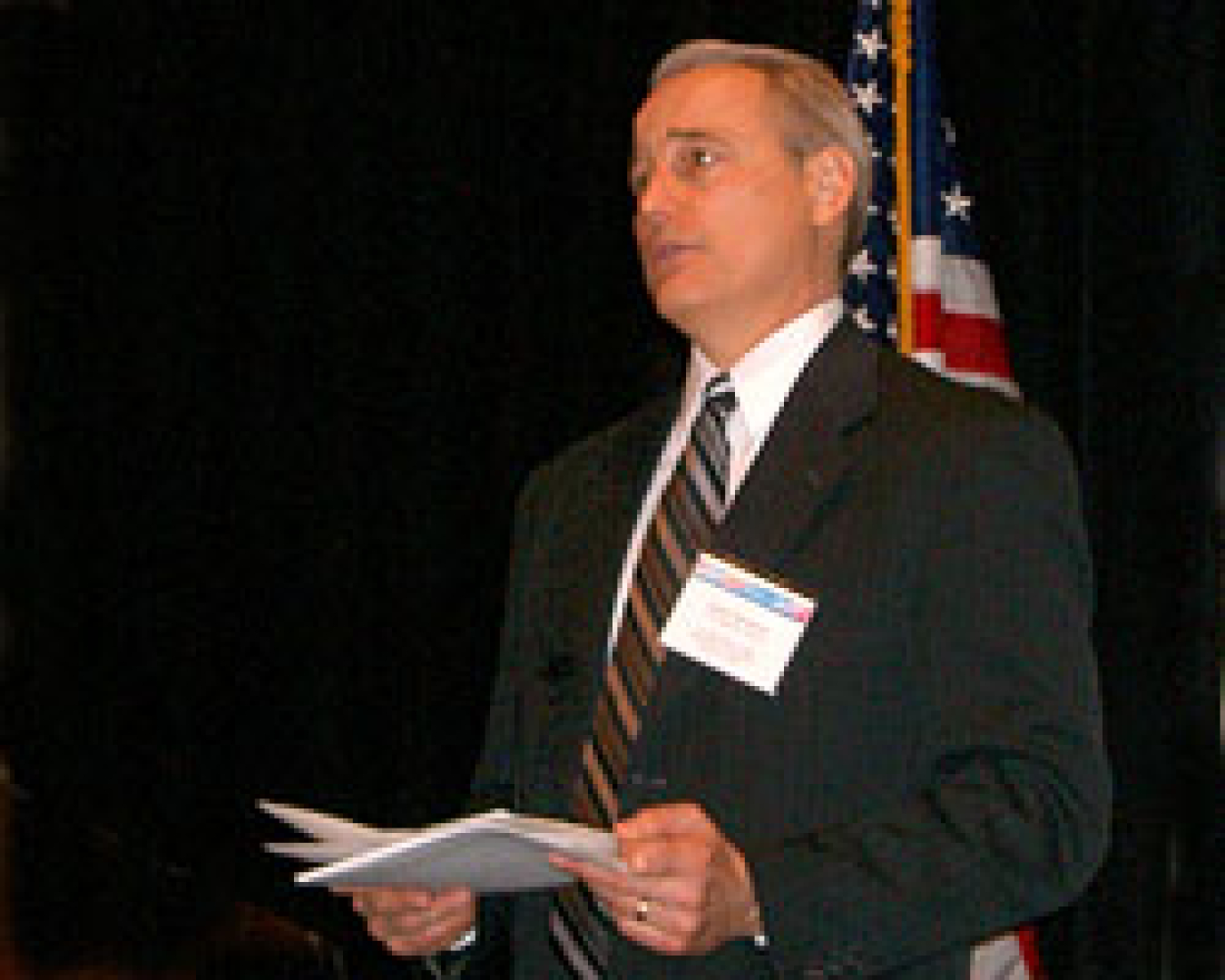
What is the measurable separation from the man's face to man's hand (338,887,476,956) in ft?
2.19

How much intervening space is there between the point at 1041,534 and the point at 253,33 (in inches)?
130

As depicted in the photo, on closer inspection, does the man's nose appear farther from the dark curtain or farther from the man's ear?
the dark curtain

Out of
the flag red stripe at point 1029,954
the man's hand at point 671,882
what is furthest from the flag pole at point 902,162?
the man's hand at point 671,882

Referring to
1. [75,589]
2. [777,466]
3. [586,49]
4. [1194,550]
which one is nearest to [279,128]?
[586,49]

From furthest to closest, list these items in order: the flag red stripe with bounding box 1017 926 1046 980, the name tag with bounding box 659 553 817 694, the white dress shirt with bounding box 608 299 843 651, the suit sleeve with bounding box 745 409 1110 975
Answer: the flag red stripe with bounding box 1017 926 1046 980, the white dress shirt with bounding box 608 299 843 651, the name tag with bounding box 659 553 817 694, the suit sleeve with bounding box 745 409 1110 975

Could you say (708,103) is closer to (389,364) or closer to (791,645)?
(791,645)

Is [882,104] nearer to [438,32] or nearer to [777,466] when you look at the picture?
[438,32]

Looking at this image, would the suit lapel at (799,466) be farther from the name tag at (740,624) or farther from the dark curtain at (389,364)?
the dark curtain at (389,364)

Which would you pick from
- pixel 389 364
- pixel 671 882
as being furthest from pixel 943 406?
pixel 389 364

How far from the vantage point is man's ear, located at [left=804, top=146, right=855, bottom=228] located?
1.96m

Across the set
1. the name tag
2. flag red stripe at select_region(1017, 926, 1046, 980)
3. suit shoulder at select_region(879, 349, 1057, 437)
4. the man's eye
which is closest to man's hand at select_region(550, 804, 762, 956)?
the name tag

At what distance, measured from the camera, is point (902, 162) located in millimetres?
3150

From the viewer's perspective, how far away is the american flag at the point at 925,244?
3.12m

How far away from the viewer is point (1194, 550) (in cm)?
319
